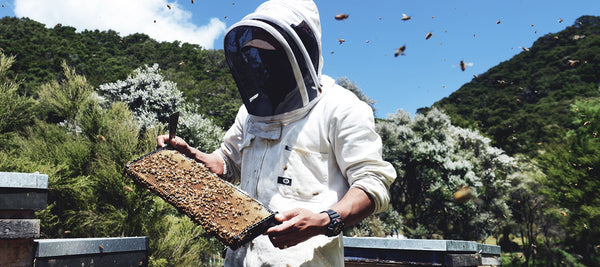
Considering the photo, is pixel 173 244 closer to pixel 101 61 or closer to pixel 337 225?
pixel 337 225

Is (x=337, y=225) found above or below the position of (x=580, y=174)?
below

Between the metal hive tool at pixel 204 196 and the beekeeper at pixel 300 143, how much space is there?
0.14 metres

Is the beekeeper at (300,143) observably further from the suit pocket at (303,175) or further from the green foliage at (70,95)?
the green foliage at (70,95)

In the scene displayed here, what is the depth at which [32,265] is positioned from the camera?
12.9ft

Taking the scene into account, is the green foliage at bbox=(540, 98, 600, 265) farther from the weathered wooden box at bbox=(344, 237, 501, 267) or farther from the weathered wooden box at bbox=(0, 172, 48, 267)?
the weathered wooden box at bbox=(0, 172, 48, 267)

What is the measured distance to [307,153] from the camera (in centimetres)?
A: 194

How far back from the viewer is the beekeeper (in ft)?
5.91

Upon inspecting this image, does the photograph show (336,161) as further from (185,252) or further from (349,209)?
(185,252)

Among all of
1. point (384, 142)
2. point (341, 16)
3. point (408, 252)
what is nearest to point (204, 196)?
point (341, 16)

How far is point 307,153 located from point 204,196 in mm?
526

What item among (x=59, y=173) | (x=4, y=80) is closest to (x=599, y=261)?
(x=59, y=173)

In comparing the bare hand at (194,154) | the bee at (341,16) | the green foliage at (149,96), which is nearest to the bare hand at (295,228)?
the bare hand at (194,154)

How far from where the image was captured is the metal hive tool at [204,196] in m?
1.68

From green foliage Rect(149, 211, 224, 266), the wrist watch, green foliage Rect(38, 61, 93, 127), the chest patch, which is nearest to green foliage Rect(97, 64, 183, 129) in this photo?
green foliage Rect(38, 61, 93, 127)
